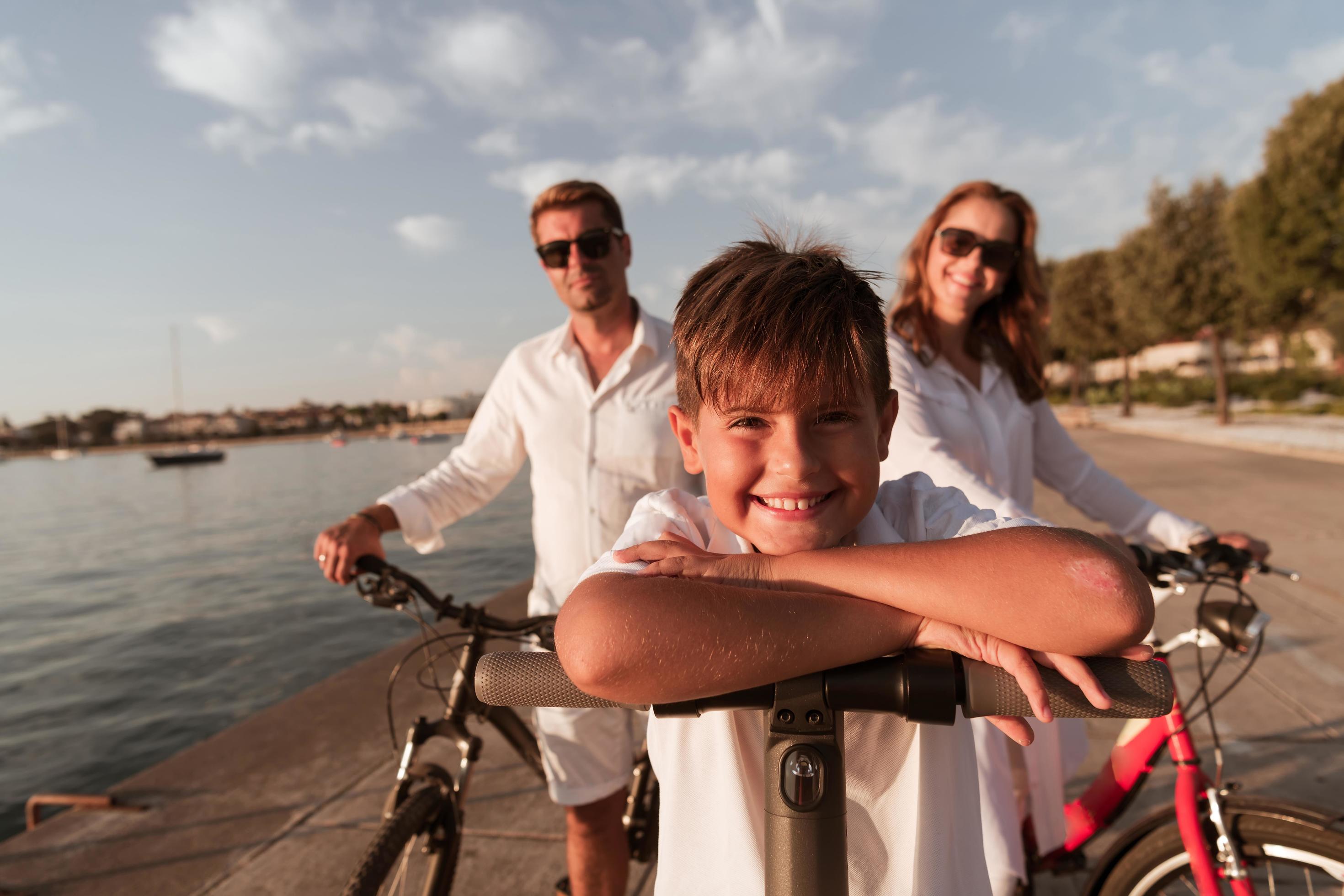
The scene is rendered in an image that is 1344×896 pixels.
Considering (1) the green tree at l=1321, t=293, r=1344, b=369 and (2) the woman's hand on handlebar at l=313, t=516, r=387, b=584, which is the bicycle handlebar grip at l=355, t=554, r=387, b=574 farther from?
(1) the green tree at l=1321, t=293, r=1344, b=369

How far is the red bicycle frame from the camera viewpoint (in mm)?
1890

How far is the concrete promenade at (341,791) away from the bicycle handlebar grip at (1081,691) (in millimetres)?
2521

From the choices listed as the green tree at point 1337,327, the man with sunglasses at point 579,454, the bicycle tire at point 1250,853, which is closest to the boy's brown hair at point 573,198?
the man with sunglasses at point 579,454

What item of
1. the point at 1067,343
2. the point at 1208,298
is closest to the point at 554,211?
the point at 1208,298

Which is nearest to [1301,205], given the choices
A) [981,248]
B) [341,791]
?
[981,248]

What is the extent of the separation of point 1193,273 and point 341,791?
29038 millimetres

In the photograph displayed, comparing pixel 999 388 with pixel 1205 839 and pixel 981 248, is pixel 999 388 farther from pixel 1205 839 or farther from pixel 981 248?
pixel 1205 839

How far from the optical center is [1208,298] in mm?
24781

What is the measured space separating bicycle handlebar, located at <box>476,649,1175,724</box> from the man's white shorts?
162 cm

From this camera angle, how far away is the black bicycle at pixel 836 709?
2.95 ft

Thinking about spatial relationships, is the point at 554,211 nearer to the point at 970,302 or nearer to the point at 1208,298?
the point at 970,302

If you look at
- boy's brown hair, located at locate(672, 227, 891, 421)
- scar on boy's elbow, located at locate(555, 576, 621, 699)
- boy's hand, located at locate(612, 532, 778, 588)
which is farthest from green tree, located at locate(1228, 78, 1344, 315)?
scar on boy's elbow, located at locate(555, 576, 621, 699)

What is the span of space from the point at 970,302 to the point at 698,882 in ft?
6.65

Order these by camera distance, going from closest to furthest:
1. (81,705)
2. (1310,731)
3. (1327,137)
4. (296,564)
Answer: (1310,731), (81,705), (1327,137), (296,564)
